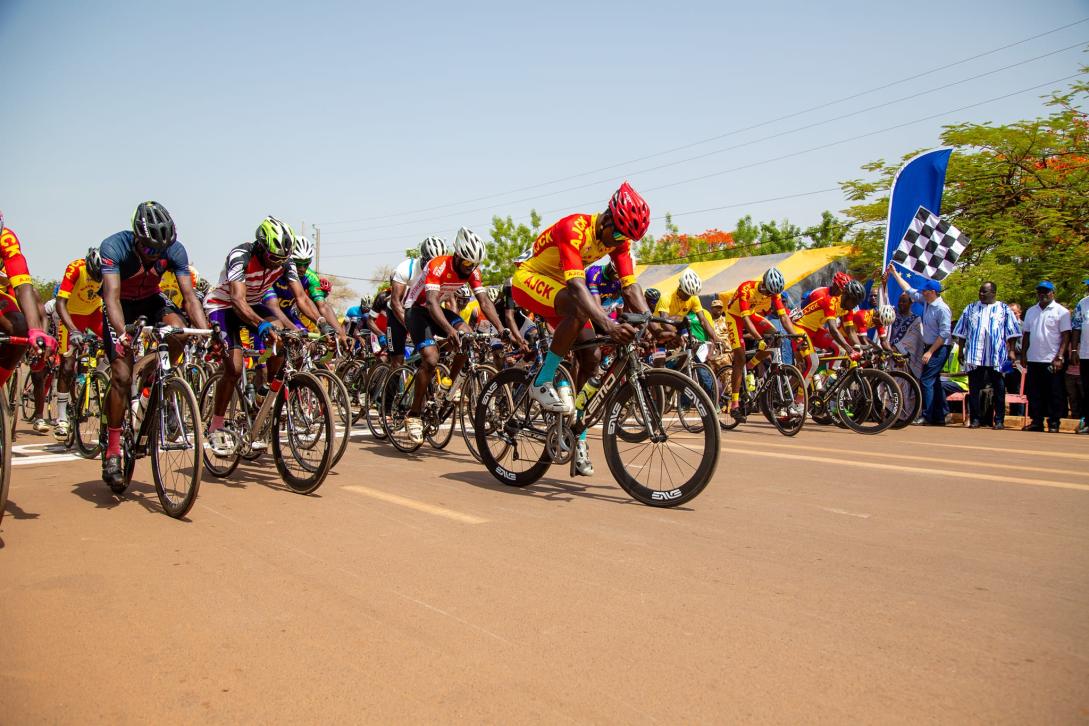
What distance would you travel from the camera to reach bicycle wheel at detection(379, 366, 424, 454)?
28.0 ft

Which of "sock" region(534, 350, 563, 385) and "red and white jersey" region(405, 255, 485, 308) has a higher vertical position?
"red and white jersey" region(405, 255, 485, 308)

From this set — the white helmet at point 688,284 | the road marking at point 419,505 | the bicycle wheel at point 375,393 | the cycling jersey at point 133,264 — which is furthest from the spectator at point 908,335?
the cycling jersey at point 133,264

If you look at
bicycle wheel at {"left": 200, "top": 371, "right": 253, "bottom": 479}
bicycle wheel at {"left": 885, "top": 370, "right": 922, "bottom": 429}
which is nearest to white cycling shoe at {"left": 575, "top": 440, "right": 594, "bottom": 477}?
bicycle wheel at {"left": 200, "top": 371, "right": 253, "bottom": 479}

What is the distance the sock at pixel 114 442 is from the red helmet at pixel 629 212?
3986mm

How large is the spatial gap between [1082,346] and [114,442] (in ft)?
41.0

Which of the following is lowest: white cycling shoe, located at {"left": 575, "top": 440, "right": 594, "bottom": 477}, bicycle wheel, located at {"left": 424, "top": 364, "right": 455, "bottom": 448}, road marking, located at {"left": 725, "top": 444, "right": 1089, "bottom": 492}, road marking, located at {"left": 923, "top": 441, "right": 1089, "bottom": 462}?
road marking, located at {"left": 725, "top": 444, "right": 1089, "bottom": 492}

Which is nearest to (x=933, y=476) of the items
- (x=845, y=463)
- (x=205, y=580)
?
(x=845, y=463)

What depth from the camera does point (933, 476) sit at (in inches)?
272

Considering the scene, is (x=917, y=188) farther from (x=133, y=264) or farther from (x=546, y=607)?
(x=546, y=607)

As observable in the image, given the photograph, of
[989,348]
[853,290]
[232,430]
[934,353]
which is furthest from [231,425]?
[989,348]

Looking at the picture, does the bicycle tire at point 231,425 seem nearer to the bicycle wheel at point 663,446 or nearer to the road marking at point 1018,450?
the bicycle wheel at point 663,446

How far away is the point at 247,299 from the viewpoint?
7246 millimetres

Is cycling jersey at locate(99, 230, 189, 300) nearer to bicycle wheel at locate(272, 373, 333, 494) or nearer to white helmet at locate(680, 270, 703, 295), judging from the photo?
bicycle wheel at locate(272, 373, 333, 494)

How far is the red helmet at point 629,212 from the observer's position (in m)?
5.73
